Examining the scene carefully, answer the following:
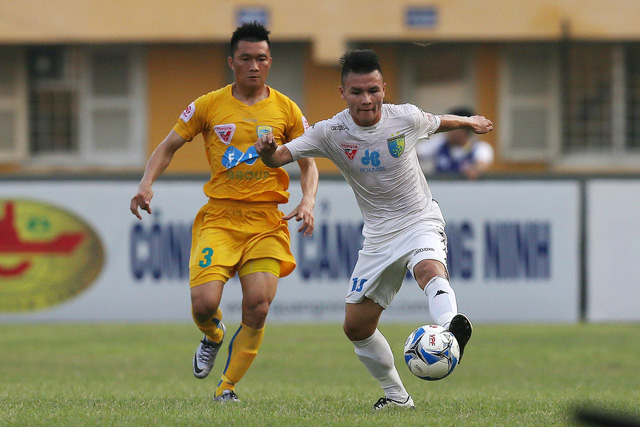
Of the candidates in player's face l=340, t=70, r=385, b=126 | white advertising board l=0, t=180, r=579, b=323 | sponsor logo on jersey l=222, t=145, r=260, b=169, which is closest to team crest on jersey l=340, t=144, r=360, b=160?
player's face l=340, t=70, r=385, b=126

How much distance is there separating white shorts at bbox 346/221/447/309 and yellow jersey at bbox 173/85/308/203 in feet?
3.23

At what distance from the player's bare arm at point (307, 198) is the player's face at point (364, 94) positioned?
Result: 2.36 ft

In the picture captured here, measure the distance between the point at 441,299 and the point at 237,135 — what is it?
Result: 6.65ft

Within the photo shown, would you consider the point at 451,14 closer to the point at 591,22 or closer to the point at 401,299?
the point at 591,22

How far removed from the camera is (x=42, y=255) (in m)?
13.7

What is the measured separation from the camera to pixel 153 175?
7.45 meters

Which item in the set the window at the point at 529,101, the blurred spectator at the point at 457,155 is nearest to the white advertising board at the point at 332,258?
the blurred spectator at the point at 457,155

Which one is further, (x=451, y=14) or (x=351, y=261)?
(x=451, y=14)

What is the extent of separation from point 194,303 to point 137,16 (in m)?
14.6

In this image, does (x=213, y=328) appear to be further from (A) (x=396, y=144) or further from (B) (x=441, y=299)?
(B) (x=441, y=299)

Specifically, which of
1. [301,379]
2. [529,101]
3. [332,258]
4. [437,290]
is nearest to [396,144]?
[437,290]

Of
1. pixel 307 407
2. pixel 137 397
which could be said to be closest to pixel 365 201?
pixel 307 407

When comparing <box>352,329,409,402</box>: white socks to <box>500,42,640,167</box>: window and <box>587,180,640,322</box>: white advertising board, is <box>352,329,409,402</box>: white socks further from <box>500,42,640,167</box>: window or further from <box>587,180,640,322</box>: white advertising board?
<box>500,42,640,167</box>: window

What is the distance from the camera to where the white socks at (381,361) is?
7098 mm
